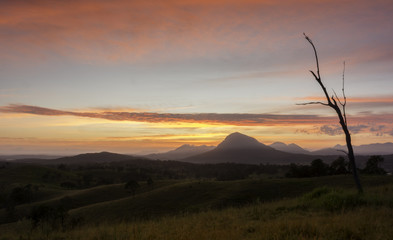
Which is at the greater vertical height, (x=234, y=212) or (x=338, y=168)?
(x=234, y=212)

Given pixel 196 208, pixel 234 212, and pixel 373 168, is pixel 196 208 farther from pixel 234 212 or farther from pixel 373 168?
pixel 373 168

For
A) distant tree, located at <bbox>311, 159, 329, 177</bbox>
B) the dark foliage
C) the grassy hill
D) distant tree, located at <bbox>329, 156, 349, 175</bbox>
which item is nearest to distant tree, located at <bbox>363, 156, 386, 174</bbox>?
the dark foliage

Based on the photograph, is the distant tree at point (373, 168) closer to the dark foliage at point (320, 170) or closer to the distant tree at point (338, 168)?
the dark foliage at point (320, 170)

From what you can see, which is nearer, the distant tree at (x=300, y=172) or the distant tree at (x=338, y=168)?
the distant tree at (x=338, y=168)

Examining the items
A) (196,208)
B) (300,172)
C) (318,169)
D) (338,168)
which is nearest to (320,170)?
(318,169)

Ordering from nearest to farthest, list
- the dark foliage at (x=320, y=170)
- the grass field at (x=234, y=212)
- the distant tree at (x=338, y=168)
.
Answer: the grass field at (x=234, y=212) < the dark foliage at (x=320, y=170) < the distant tree at (x=338, y=168)

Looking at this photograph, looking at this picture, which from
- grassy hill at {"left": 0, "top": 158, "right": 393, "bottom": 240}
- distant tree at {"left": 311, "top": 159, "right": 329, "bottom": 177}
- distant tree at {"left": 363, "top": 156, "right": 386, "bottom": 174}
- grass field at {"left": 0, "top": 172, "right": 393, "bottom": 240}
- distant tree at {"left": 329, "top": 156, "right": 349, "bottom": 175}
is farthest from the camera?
distant tree at {"left": 363, "top": 156, "right": 386, "bottom": 174}

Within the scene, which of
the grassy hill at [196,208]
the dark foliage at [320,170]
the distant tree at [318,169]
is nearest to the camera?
the grassy hill at [196,208]

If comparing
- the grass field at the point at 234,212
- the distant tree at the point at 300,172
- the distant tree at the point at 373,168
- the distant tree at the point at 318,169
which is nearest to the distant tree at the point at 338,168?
the distant tree at the point at 318,169

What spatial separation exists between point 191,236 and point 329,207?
808 cm

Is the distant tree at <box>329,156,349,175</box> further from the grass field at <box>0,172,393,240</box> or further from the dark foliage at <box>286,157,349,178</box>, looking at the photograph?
the grass field at <box>0,172,393,240</box>

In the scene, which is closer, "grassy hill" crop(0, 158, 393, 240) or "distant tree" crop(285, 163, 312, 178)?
"grassy hill" crop(0, 158, 393, 240)

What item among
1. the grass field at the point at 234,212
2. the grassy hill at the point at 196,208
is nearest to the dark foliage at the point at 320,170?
the grassy hill at the point at 196,208

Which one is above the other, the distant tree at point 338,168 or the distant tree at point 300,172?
the distant tree at point 338,168
